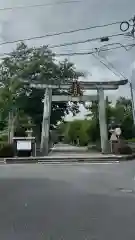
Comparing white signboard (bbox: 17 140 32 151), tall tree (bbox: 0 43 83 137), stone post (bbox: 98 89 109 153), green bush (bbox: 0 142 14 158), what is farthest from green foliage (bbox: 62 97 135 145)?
green bush (bbox: 0 142 14 158)

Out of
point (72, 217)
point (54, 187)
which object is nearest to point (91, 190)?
point (54, 187)

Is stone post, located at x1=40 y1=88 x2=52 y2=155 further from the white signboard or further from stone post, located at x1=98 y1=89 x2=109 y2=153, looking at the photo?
stone post, located at x1=98 y1=89 x2=109 y2=153

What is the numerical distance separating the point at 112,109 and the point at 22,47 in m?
21.3

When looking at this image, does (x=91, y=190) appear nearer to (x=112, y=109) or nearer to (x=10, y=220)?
(x=10, y=220)

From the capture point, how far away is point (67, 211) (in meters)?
8.02

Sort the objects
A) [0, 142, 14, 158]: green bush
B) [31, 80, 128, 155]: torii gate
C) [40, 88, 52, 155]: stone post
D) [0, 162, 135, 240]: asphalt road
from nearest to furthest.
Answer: [0, 162, 135, 240]: asphalt road
[0, 142, 14, 158]: green bush
[31, 80, 128, 155]: torii gate
[40, 88, 52, 155]: stone post

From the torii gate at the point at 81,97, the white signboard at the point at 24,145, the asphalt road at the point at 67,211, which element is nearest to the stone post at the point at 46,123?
the torii gate at the point at 81,97

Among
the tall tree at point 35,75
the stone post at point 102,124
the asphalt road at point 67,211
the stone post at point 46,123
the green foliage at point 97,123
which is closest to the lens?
the asphalt road at point 67,211

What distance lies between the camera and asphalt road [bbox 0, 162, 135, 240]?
5.93m

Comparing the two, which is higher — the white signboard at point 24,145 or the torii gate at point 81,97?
the torii gate at point 81,97

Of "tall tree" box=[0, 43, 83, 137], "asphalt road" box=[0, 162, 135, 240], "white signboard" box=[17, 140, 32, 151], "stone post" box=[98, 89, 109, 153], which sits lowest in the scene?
"asphalt road" box=[0, 162, 135, 240]

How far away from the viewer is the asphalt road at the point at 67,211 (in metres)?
5.93

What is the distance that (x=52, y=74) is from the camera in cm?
Result: 4725

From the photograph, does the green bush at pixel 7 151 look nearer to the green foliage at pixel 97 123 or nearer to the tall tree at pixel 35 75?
the tall tree at pixel 35 75
